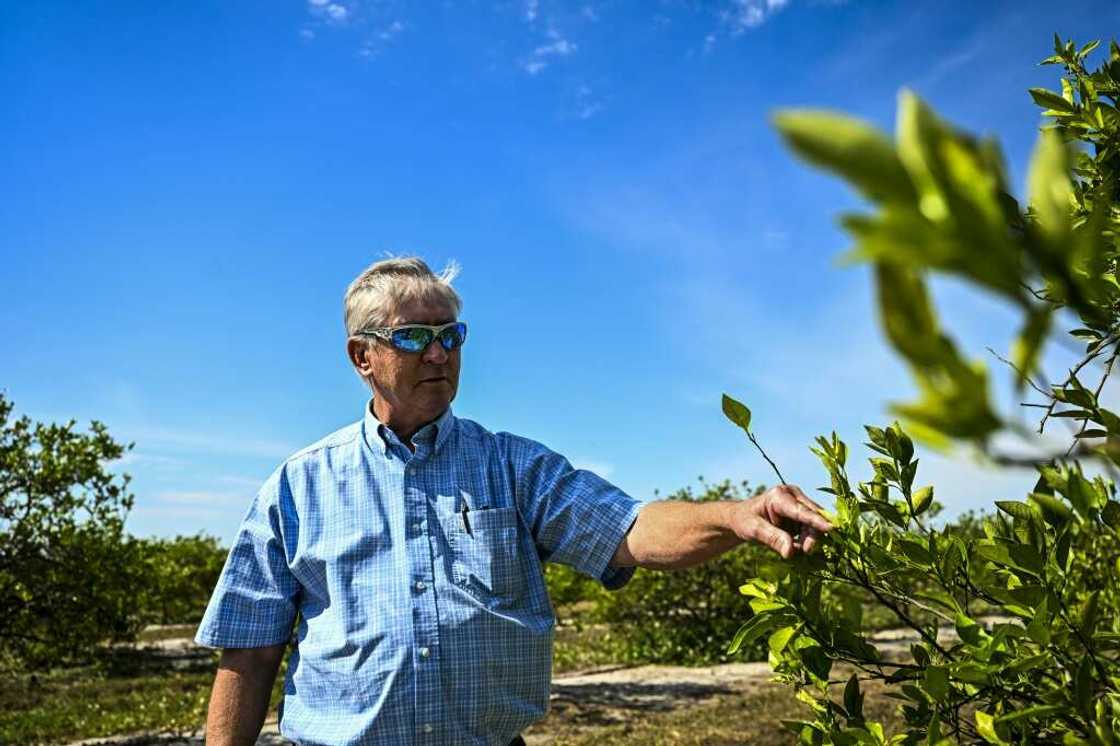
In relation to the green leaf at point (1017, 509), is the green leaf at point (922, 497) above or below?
above

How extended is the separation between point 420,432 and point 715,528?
1.13 metres

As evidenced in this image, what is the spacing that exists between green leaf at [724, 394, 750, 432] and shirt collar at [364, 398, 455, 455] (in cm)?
158

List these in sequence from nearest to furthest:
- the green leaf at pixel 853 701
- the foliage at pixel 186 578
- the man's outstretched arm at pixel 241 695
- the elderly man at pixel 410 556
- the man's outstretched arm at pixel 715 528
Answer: the green leaf at pixel 853 701 < the man's outstretched arm at pixel 715 528 < the elderly man at pixel 410 556 < the man's outstretched arm at pixel 241 695 < the foliage at pixel 186 578

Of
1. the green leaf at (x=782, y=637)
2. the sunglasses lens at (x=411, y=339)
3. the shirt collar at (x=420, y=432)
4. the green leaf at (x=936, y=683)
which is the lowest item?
the green leaf at (x=936, y=683)

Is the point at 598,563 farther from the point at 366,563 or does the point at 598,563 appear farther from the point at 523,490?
the point at 366,563

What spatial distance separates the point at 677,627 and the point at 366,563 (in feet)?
33.4

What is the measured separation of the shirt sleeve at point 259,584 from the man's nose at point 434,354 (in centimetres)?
63

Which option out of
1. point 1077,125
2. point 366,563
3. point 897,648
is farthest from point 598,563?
point 897,648

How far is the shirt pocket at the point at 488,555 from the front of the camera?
2828 mm

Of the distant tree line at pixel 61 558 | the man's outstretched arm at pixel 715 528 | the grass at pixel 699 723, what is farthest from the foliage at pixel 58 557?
the man's outstretched arm at pixel 715 528

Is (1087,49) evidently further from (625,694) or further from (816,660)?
(625,694)

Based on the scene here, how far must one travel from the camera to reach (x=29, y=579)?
26.8 feet

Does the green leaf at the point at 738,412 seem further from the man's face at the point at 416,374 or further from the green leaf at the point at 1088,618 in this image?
the man's face at the point at 416,374

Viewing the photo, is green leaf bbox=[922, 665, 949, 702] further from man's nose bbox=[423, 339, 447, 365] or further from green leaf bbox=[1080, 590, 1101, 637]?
man's nose bbox=[423, 339, 447, 365]
